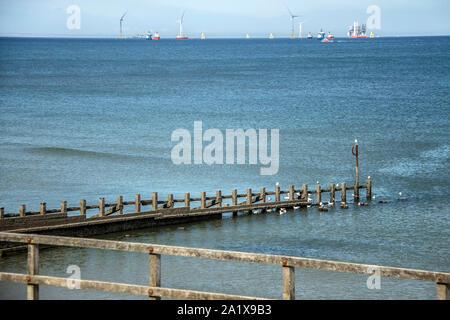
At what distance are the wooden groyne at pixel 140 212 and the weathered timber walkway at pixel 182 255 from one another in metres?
16.3

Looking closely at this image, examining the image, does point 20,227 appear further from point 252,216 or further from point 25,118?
point 25,118

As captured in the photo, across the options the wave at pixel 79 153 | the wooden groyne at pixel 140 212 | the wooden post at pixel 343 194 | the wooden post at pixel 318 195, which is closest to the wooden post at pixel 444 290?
the wooden groyne at pixel 140 212

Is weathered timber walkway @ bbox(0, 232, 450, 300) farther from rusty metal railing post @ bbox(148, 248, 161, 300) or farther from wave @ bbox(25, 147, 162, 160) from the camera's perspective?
wave @ bbox(25, 147, 162, 160)

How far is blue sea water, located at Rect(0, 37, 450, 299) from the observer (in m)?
24.2

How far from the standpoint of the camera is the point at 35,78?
142 meters

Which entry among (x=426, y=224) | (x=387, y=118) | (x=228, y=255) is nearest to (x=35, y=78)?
(x=387, y=118)

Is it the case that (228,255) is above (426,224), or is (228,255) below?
above

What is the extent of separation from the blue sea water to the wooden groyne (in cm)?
57

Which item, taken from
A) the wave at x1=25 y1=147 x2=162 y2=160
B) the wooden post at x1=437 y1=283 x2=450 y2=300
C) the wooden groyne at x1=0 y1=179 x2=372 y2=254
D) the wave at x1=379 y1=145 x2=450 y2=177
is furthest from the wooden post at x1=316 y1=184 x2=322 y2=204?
the wooden post at x1=437 y1=283 x2=450 y2=300

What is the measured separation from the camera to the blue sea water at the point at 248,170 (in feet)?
79.4

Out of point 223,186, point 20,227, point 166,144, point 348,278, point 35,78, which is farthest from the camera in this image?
point 35,78

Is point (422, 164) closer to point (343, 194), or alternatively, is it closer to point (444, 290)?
point (343, 194)

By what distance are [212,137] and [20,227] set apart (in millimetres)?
38172

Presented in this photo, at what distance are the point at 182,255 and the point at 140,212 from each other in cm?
2186
